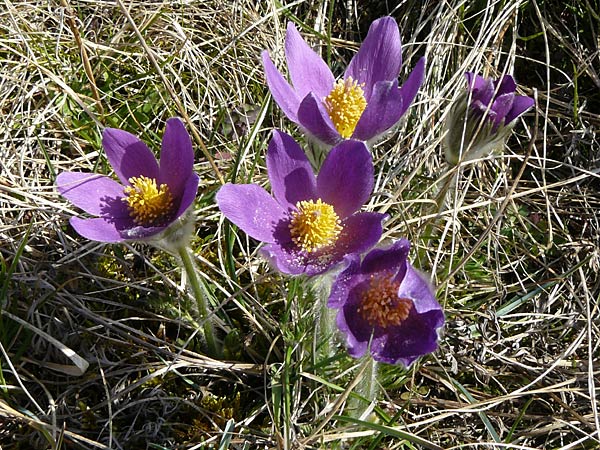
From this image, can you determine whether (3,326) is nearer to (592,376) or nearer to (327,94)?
(327,94)

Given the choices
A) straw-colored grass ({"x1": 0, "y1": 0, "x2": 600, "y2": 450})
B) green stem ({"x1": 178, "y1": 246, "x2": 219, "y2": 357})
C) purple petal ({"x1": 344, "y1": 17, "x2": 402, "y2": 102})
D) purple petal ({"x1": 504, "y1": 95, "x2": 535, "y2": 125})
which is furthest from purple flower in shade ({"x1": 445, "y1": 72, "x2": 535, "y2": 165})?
green stem ({"x1": 178, "y1": 246, "x2": 219, "y2": 357})

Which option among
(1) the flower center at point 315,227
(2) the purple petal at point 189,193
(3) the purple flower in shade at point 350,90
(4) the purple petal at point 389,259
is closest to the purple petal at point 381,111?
(3) the purple flower in shade at point 350,90

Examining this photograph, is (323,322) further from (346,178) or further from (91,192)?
(91,192)

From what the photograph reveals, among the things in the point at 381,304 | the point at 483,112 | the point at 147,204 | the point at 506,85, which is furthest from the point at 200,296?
the point at 506,85

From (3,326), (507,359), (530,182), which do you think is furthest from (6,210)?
(530,182)

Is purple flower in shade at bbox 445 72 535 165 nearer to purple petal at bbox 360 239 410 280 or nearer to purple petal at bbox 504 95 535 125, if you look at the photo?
purple petal at bbox 504 95 535 125

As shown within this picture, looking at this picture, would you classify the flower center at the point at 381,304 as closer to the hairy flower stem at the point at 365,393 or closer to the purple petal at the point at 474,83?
the hairy flower stem at the point at 365,393
